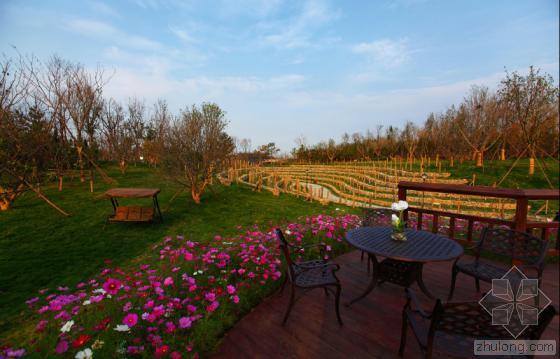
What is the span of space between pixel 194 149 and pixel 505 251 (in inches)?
359

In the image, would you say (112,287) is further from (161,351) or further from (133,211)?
(133,211)

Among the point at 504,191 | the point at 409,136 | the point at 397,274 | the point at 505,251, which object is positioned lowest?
the point at 397,274

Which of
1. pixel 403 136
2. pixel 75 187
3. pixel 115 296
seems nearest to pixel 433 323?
pixel 115 296

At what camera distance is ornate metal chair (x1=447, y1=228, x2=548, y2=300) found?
2506 millimetres

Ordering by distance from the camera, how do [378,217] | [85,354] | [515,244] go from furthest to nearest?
[378,217]
[515,244]
[85,354]

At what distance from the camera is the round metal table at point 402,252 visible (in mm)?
2377

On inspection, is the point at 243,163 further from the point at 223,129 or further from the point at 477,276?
the point at 477,276

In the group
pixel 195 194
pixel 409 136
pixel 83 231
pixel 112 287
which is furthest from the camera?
pixel 409 136

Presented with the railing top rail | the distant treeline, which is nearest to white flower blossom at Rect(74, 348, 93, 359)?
the railing top rail

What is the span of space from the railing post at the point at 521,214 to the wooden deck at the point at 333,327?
792 millimetres

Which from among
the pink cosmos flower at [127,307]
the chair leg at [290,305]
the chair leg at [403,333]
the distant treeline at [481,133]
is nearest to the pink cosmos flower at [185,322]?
the pink cosmos flower at [127,307]

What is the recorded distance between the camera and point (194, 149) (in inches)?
376

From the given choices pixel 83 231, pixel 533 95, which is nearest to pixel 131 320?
pixel 83 231

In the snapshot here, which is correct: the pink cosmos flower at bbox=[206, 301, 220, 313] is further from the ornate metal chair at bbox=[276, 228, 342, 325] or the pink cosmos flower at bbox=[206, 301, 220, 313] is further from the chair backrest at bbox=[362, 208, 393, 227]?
the chair backrest at bbox=[362, 208, 393, 227]
